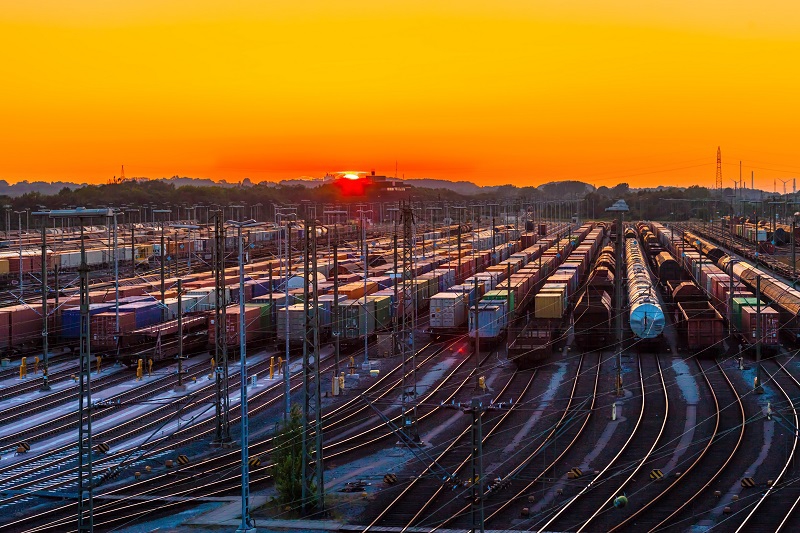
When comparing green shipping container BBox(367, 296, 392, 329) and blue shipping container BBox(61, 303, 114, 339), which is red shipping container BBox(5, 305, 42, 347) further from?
green shipping container BBox(367, 296, 392, 329)

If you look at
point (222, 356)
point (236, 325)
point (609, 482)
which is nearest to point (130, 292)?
point (236, 325)

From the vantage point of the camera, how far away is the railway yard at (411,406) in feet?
60.6

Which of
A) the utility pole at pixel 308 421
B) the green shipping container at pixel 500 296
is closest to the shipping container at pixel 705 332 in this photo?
the green shipping container at pixel 500 296

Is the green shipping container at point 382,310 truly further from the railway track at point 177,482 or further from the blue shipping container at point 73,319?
the railway track at point 177,482

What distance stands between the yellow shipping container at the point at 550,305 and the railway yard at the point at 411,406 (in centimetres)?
10

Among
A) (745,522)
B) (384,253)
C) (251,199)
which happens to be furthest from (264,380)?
(251,199)

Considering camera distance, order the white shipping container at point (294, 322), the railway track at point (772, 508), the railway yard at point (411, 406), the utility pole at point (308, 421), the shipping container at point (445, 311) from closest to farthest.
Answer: the railway track at point (772, 508) < the utility pole at point (308, 421) < the railway yard at point (411, 406) < the white shipping container at point (294, 322) < the shipping container at point (445, 311)

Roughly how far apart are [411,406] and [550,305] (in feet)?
40.3

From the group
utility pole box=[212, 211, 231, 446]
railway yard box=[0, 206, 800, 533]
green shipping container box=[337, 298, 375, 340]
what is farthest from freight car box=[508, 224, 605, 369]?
utility pole box=[212, 211, 231, 446]

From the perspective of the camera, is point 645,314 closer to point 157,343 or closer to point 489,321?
point 489,321

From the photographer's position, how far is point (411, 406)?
2723cm

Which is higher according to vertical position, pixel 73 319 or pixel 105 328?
pixel 73 319

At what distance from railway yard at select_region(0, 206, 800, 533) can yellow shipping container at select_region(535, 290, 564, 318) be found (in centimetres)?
10

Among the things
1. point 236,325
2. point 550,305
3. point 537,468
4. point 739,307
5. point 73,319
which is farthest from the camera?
point 550,305
